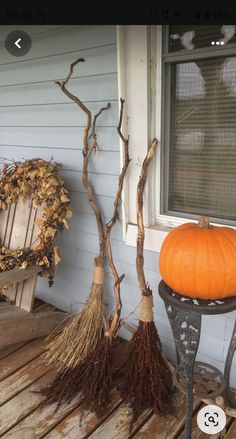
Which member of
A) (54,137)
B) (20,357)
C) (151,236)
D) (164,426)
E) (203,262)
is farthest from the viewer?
(54,137)

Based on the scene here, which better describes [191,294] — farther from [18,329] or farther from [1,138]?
[1,138]

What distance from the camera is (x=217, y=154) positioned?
5.18ft

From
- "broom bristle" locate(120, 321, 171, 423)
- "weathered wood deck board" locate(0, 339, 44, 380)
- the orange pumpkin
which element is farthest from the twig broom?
the orange pumpkin

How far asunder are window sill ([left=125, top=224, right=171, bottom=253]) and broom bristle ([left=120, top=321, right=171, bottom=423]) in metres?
0.39

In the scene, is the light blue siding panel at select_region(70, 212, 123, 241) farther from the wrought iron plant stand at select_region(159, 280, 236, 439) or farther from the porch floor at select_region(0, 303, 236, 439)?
the porch floor at select_region(0, 303, 236, 439)

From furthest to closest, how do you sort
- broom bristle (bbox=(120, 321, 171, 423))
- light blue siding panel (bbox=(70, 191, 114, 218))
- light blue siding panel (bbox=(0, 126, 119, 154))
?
light blue siding panel (bbox=(70, 191, 114, 218)) → light blue siding panel (bbox=(0, 126, 119, 154)) → broom bristle (bbox=(120, 321, 171, 423))

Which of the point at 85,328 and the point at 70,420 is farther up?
the point at 85,328

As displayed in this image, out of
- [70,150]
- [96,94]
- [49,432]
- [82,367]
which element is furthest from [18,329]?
[96,94]

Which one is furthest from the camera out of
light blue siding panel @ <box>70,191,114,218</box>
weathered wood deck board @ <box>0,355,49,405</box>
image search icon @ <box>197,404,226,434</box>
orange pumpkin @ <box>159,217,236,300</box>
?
light blue siding panel @ <box>70,191,114,218</box>

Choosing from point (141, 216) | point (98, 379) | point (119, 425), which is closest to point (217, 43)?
point (141, 216)

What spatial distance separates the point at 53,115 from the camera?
213 centimetres

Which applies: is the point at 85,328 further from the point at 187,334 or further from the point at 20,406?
the point at 187,334

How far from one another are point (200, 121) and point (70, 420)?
149 centimetres

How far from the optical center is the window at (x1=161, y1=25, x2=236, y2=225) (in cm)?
146
